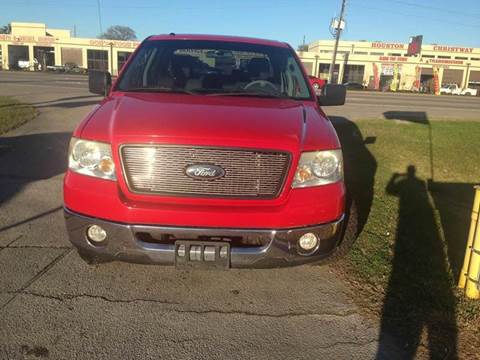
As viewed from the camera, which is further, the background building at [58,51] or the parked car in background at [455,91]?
the background building at [58,51]

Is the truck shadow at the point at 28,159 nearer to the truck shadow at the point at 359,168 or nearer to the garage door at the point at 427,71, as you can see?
the truck shadow at the point at 359,168

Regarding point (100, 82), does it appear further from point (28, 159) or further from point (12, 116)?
point (12, 116)

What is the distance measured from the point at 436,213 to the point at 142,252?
3.90 metres

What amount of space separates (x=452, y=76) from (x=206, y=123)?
81.6m

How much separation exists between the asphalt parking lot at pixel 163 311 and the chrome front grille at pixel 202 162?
0.81m

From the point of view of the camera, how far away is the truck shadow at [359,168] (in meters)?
5.70

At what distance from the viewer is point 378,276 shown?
3754 mm

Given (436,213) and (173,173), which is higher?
(173,173)

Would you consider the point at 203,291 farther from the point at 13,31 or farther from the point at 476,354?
the point at 13,31

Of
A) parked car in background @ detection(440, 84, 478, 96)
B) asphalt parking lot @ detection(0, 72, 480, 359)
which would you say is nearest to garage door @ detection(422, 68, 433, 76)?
parked car in background @ detection(440, 84, 478, 96)

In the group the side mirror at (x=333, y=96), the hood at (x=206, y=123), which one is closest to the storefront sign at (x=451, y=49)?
the side mirror at (x=333, y=96)

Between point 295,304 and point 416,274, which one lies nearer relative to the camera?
point 295,304

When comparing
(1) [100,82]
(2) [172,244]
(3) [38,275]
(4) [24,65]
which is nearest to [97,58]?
(4) [24,65]

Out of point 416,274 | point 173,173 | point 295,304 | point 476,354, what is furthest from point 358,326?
point 173,173
